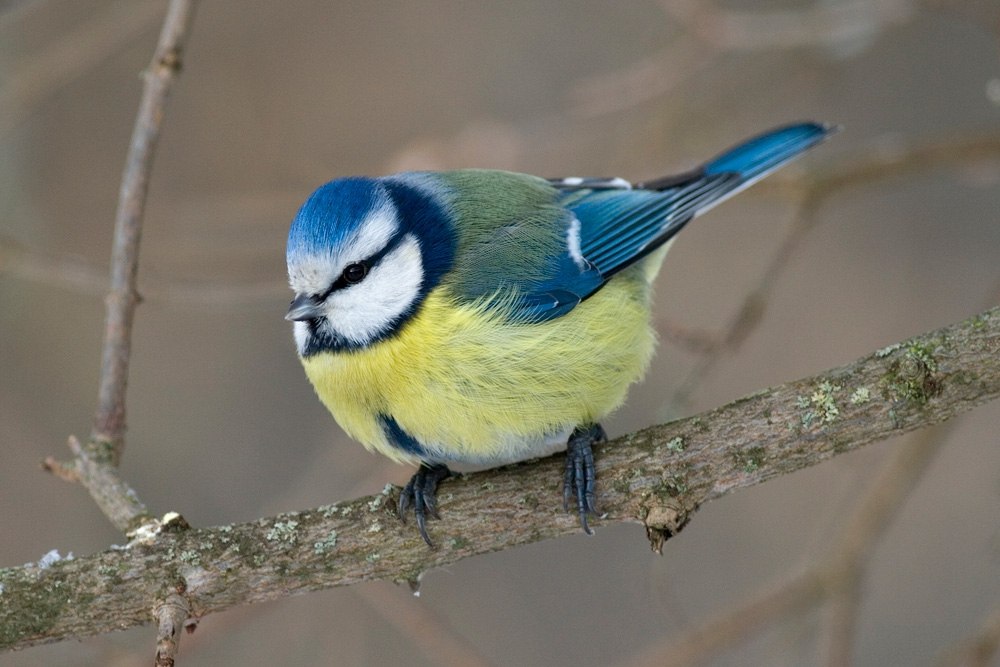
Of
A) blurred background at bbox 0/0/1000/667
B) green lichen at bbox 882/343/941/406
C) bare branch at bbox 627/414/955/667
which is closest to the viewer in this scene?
green lichen at bbox 882/343/941/406

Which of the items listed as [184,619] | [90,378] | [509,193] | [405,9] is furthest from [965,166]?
[90,378]

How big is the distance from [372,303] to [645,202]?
3.86ft

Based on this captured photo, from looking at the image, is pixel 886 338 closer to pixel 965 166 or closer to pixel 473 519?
pixel 965 166

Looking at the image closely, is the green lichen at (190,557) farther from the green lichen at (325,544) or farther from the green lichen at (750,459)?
the green lichen at (750,459)

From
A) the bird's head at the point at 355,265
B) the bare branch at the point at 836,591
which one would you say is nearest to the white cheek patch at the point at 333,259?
the bird's head at the point at 355,265

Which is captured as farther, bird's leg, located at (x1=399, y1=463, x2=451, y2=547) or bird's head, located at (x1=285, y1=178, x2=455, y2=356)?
bird's head, located at (x1=285, y1=178, x2=455, y2=356)

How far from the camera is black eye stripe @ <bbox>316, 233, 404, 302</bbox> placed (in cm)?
293

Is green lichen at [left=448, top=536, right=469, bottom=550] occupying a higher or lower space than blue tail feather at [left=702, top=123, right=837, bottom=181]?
lower

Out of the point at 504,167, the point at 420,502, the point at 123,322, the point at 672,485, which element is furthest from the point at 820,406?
the point at 504,167

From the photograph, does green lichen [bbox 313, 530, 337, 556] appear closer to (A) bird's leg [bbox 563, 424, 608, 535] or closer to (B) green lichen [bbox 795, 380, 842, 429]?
(A) bird's leg [bbox 563, 424, 608, 535]

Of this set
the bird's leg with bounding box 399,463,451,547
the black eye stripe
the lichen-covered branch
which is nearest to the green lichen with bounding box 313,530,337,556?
the lichen-covered branch

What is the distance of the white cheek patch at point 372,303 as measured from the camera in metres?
2.94

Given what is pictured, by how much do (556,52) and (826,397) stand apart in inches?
173

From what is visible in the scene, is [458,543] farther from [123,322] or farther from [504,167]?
[504,167]
